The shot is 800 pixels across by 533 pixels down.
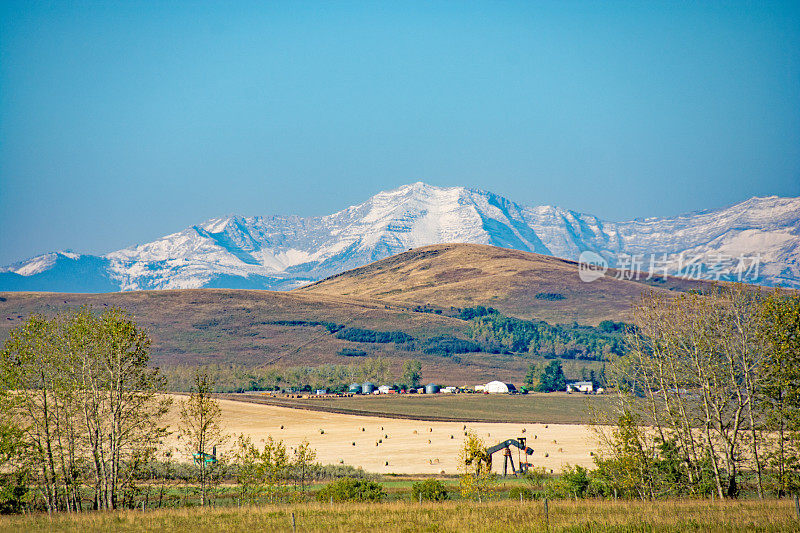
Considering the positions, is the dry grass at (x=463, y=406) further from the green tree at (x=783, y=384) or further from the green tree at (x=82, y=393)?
the green tree at (x=82, y=393)

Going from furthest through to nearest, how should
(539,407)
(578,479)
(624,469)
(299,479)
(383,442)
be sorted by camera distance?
(539,407) → (383,442) → (299,479) → (578,479) → (624,469)

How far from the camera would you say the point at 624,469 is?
43.9 metres

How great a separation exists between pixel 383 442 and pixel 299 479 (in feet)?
95.1

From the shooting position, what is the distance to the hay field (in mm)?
81750

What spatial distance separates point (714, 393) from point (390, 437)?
69.0m

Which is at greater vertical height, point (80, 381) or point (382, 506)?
point (80, 381)

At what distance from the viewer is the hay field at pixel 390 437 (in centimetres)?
8175

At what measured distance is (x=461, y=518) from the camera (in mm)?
34969

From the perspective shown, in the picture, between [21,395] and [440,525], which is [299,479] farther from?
[440,525]

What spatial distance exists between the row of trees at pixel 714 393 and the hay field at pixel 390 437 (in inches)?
830

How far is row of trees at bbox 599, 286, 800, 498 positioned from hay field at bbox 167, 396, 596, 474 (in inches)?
830

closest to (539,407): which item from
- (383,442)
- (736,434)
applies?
(383,442)

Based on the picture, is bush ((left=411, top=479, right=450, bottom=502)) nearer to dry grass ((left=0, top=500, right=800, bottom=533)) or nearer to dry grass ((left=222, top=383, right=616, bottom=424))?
dry grass ((left=0, top=500, right=800, bottom=533))

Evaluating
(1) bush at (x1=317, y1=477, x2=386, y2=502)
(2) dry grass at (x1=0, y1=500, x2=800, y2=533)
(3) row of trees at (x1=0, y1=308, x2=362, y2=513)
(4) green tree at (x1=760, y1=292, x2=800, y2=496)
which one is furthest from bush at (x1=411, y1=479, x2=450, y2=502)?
(4) green tree at (x1=760, y1=292, x2=800, y2=496)
